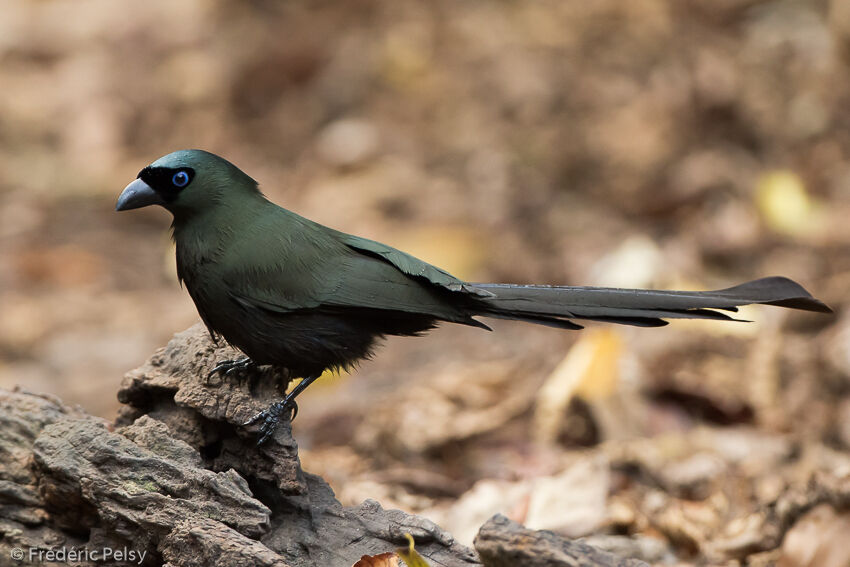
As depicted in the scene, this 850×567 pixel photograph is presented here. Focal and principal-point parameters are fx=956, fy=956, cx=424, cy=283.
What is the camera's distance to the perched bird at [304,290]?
3219mm

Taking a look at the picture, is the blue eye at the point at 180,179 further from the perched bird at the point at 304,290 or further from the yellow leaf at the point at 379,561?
the yellow leaf at the point at 379,561

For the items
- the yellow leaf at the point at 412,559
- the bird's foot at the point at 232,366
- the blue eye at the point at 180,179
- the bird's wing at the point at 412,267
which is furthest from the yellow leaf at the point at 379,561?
the blue eye at the point at 180,179

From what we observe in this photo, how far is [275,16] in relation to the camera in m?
10.4

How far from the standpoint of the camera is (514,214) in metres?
8.34

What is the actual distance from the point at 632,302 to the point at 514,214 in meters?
5.21

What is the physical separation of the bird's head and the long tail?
1.00 metres

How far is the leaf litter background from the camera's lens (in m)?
4.73

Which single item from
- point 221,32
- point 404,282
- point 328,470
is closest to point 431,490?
point 328,470

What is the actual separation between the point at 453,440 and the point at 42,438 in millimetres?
2561

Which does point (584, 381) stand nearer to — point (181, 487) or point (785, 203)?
point (181, 487)

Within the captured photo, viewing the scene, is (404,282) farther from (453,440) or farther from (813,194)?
(813,194)

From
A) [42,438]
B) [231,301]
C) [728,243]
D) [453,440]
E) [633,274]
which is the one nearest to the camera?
[42,438]

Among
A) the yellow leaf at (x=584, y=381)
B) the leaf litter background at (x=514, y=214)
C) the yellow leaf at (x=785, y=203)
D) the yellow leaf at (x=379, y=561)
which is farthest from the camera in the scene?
the yellow leaf at (x=785, y=203)

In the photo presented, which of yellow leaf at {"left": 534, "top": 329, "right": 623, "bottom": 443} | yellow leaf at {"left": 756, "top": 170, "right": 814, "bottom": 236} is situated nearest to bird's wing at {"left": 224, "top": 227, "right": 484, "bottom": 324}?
yellow leaf at {"left": 534, "top": 329, "right": 623, "bottom": 443}
